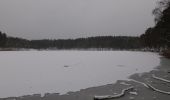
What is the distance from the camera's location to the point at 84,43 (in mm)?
169625

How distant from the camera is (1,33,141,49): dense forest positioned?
15000 centimetres

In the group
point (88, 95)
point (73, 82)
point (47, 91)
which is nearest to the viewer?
point (88, 95)

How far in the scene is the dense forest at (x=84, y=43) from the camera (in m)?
150

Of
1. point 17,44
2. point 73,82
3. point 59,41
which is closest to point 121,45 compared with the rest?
point 59,41

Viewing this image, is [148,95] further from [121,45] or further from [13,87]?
[121,45]

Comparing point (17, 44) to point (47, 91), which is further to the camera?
point (17, 44)

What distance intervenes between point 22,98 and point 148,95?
559 centimetres

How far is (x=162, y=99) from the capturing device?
412 inches

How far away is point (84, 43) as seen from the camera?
557 ft

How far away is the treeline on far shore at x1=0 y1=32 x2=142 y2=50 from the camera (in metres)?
150

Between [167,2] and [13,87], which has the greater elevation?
[167,2]

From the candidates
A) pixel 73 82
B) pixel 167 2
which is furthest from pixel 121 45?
pixel 73 82

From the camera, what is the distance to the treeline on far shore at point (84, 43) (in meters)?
150

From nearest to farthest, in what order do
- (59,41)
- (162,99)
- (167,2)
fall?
1. (162,99)
2. (167,2)
3. (59,41)
